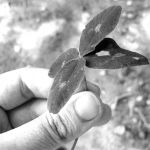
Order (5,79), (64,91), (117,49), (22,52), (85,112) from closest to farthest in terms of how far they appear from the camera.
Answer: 1. (64,91)
2. (117,49)
3. (85,112)
4. (5,79)
5. (22,52)

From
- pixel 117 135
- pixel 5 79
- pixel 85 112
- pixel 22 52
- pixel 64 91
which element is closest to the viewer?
pixel 64 91

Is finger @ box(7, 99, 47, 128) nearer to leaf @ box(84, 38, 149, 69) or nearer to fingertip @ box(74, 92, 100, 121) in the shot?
fingertip @ box(74, 92, 100, 121)

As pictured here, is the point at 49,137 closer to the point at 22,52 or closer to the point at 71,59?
the point at 71,59

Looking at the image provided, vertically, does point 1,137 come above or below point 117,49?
below

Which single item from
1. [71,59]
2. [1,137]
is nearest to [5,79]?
[1,137]

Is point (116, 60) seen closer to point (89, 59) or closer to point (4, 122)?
point (89, 59)

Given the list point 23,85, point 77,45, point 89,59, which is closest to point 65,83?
point 89,59

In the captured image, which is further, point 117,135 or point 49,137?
point 117,135

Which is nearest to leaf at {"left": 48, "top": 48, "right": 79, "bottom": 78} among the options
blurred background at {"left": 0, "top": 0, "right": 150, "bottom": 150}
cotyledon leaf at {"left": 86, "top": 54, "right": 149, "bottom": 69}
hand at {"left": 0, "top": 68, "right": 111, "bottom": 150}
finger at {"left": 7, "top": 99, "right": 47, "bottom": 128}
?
cotyledon leaf at {"left": 86, "top": 54, "right": 149, "bottom": 69}

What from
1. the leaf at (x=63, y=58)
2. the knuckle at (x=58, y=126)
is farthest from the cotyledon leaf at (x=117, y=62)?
the knuckle at (x=58, y=126)
